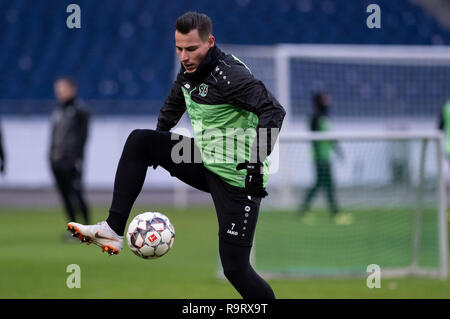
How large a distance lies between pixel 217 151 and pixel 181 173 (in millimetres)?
276

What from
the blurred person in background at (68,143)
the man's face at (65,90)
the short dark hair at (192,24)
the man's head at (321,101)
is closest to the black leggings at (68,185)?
the blurred person in background at (68,143)

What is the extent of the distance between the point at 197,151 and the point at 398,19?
44.1 ft

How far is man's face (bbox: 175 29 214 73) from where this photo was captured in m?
4.64

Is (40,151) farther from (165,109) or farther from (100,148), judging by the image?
(165,109)

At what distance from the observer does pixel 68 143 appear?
11.1 metres

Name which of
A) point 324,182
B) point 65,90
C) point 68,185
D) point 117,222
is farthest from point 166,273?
point 117,222

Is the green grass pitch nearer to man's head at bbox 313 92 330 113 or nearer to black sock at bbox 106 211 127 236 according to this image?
black sock at bbox 106 211 127 236

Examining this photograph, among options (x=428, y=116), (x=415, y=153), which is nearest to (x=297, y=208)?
(x=415, y=153)

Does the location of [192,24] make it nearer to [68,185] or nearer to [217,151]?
[217,151]

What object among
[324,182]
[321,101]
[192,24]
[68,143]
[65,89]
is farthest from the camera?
[321,101]

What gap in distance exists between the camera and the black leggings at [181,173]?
4672mm

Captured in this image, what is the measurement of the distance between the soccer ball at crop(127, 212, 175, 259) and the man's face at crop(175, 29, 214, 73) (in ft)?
3.30

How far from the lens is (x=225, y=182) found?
478cm

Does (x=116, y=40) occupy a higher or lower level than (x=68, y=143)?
higher
